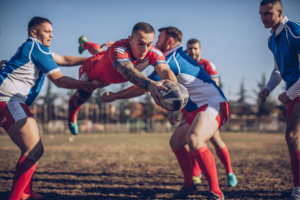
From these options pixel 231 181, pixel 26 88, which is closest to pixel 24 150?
pixel 26 88

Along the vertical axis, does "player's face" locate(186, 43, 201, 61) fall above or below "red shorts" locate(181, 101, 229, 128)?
above

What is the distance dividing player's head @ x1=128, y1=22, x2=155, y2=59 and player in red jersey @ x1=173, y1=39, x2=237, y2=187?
2.95 meters

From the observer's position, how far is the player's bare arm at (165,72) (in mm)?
3766

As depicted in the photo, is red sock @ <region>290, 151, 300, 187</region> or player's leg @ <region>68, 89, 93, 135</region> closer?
red sock @ <region>290, 151, 300, 187</region>

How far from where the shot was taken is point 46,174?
6875 mm

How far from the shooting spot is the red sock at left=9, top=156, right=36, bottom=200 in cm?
375

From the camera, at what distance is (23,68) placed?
4.05 meters

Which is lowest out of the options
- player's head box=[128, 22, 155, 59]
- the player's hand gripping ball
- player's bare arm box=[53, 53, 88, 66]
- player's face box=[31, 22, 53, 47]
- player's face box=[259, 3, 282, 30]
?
the player's hand gripping ball

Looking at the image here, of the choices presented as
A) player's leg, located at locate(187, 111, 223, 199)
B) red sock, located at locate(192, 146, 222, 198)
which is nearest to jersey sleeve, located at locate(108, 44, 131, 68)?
player's leg, located at locate(187, 111, 223, 199)

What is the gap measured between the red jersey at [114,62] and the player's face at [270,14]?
1.85m

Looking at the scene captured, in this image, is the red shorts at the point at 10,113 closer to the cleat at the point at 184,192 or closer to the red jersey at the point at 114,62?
the red jersey at the point at 114,62

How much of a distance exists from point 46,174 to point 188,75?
4977 millimetres

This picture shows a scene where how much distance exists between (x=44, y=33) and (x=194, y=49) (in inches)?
147

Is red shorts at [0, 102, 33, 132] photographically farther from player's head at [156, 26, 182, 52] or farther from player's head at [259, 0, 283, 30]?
player's head at [259, 0, 283, 30]
